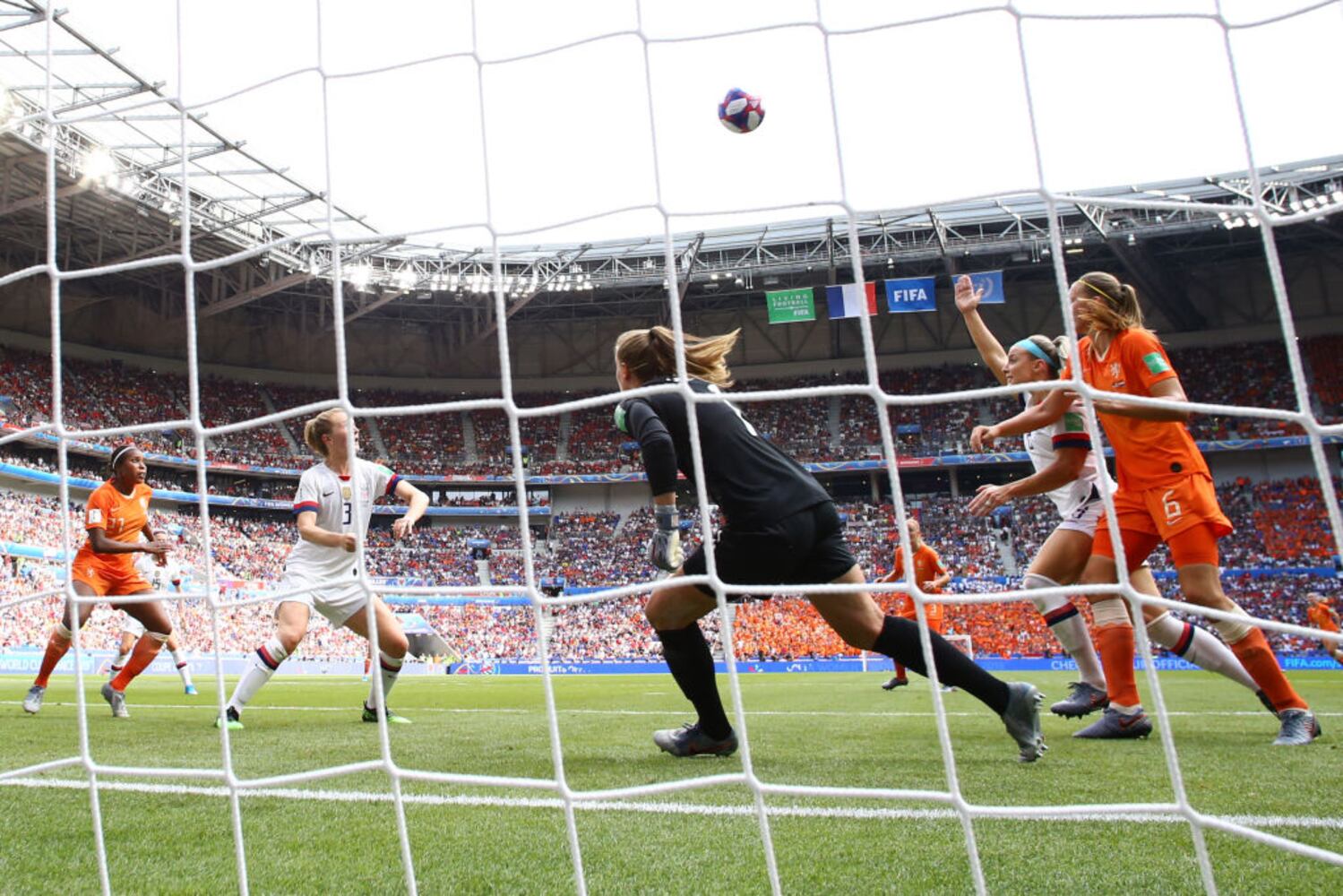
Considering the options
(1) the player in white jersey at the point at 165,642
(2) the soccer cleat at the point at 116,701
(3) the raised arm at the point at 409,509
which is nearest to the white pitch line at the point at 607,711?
(1) the player in white jersey at the point at 165,642

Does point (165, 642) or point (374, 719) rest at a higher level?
point (165, 642)

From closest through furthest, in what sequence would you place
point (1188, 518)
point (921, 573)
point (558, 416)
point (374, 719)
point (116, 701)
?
point (1188, 518), point (374, 719), point (116, 701), point (921, 573), point (558, 416)

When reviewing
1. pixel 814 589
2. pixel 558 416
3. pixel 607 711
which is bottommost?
pixel 607 711

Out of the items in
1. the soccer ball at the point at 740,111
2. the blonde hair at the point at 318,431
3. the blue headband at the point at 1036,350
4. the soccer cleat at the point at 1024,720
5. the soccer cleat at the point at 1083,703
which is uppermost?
the soccer ball at the point at 740,111

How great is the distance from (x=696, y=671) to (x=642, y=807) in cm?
85

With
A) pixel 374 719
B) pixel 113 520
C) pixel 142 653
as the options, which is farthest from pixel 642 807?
pixel 142 653

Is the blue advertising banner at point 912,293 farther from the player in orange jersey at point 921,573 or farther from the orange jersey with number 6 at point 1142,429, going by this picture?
the orange jersey with number 6 at point 1142,429

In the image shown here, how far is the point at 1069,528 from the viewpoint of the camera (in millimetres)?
4031

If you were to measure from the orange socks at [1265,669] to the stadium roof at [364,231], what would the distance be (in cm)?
1214

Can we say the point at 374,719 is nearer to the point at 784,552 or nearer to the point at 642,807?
the point at 642,807

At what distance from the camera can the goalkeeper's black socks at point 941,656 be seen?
113 inches

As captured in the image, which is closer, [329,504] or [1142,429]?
[1142,429]

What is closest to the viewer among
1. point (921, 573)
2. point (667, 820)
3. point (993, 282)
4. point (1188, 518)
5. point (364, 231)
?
point (667, 820)

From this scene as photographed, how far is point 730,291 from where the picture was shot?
27094 millimetres
